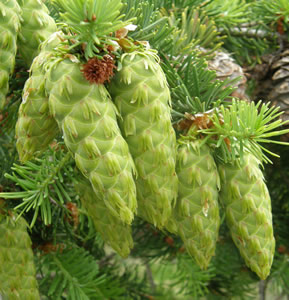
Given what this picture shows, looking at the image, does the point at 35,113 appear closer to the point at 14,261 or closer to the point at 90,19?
the point at 90,19

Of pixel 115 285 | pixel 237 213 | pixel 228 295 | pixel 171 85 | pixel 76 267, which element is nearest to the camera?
pixel 237 213

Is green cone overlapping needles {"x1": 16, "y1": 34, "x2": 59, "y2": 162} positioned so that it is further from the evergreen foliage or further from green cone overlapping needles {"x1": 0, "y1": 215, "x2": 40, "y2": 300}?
green cone overlapping needles {"x1": 0, "y1": 215, "x2": 40, "y2": 300}

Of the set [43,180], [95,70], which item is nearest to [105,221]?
[43,180]

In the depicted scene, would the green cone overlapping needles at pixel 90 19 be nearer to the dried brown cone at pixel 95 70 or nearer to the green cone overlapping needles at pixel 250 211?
the dried brown cone at pixel 95 70

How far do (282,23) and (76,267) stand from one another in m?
0.76

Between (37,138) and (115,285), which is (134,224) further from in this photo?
(37,138)

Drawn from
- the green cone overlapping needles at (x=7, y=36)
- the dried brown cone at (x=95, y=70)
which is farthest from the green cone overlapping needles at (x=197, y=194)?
the green cone overlapping needles at (x=7, y=36)

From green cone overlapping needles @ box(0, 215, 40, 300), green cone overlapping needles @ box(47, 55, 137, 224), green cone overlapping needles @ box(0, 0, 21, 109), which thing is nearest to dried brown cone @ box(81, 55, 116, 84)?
green cone overlapping needles @ box(47, 55, 137, 224)

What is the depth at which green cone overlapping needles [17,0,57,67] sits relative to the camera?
674 millimetres

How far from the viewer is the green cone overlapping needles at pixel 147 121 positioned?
55cm

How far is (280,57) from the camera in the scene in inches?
39.6

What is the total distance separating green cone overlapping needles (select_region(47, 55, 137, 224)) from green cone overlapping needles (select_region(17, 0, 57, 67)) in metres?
0.18

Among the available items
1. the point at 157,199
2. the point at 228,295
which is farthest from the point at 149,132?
the point at 228,295

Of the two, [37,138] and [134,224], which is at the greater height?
[37,138]
